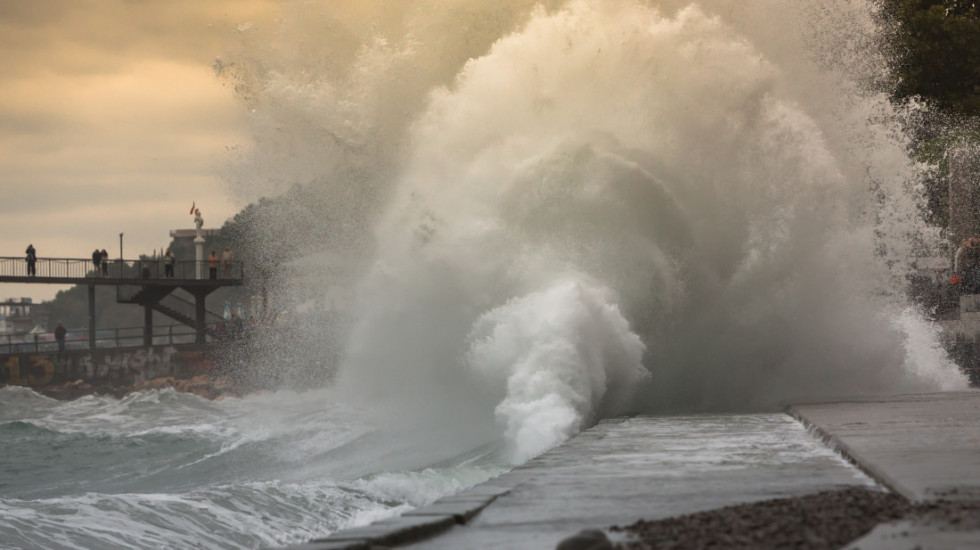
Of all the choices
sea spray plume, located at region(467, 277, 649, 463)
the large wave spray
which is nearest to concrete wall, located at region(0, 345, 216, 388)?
the large wave spray

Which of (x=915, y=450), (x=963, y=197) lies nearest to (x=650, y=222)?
(x=915, y=450)

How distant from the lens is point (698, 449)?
351 inches

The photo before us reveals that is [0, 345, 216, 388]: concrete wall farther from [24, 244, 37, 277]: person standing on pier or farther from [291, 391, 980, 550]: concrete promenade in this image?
[291, 391, 980, 550]: concrete promenade

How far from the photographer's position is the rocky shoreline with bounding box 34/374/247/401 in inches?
1863

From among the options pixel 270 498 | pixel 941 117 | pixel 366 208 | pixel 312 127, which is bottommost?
pixel 270 498

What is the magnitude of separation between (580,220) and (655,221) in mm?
1064

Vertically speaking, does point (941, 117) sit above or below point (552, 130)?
above

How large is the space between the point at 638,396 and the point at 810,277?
358 centimetres

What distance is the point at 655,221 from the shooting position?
53.9 feet

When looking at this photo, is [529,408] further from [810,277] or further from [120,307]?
[120,307]

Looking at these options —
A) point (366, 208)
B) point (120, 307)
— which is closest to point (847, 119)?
point (366, 208)

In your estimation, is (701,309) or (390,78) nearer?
(701,309)

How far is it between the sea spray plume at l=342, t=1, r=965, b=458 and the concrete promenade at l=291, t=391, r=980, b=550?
6.40 metres

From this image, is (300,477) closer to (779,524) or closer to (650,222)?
(650,222)
